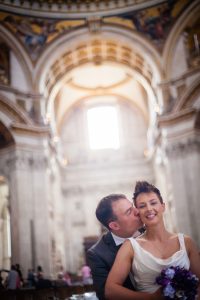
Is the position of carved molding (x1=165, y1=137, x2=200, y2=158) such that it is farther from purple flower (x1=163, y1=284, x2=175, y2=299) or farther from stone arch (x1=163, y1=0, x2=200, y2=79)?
purple flower (x1=163, y1=284, x2=175, y2=299)

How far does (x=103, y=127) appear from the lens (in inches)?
1021

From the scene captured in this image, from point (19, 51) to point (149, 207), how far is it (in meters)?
16.1

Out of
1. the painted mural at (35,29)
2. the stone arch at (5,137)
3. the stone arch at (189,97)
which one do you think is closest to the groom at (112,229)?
the stone arch at (5,137)

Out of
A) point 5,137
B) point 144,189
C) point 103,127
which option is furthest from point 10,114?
point 144,189

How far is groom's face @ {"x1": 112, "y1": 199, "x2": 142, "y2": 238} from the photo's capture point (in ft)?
9.53

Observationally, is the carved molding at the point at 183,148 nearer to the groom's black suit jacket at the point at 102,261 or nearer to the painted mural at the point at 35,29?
the painted mural at the point at 35,29

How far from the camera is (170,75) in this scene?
18.0m

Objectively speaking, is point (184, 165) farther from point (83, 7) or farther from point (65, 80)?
point (83, 7)

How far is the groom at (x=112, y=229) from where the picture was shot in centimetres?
292

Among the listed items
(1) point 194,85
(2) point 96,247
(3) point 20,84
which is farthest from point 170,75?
(2) point 96,247

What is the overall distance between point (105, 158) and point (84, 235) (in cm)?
458

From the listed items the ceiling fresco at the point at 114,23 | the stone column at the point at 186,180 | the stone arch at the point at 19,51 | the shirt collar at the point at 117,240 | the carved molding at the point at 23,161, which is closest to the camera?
A: the shirt collar at the point at 117,240

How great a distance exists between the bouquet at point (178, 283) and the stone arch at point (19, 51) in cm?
1613

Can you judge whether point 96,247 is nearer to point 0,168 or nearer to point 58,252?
point 0,168
